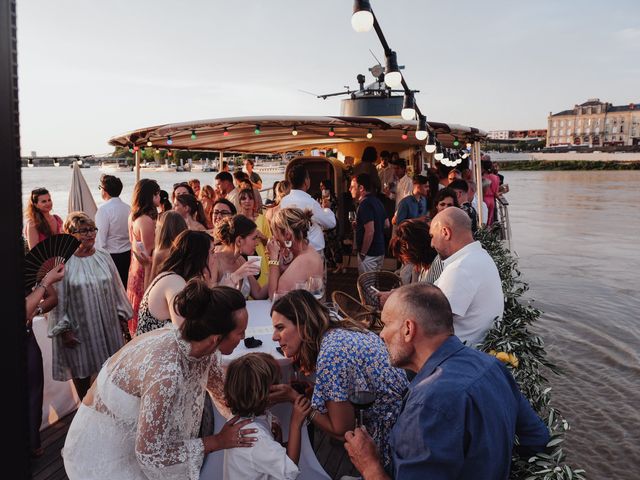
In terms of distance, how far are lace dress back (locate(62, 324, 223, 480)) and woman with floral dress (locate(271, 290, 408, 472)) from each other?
0.60 metres

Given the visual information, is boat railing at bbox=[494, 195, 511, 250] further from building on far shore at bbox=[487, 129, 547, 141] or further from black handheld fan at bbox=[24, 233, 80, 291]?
building on far shore at bbox=[487, 129, 547, 141]

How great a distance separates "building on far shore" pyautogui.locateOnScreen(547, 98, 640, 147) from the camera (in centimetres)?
13038

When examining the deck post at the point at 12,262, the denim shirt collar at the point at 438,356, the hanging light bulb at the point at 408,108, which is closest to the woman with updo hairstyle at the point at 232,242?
the denim shirt collar at the point at 438,356

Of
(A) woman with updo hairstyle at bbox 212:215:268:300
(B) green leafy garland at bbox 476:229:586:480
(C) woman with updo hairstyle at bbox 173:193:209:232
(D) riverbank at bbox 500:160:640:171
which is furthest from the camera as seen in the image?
(D) riverbank at bbox 500:160:640:171

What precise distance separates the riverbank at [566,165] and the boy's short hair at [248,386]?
85.0m

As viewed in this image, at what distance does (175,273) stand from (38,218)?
302cm

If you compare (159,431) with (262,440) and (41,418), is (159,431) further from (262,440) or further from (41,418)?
(41,418)

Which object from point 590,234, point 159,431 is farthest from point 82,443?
point 590,234

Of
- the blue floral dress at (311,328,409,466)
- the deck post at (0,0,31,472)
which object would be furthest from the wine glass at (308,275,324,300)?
the deck post at (0,0,31,472)

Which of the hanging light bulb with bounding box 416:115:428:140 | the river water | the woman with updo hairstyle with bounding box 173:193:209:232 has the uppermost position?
the hanging light bulb with bounding box 416:115:428:140

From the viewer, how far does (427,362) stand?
185cm

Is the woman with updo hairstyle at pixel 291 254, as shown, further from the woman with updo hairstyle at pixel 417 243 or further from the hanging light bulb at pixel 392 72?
the hanging light bulb at pixel 392 72

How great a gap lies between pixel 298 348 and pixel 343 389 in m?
0.41

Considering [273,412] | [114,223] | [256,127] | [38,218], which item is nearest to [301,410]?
[273,412]
